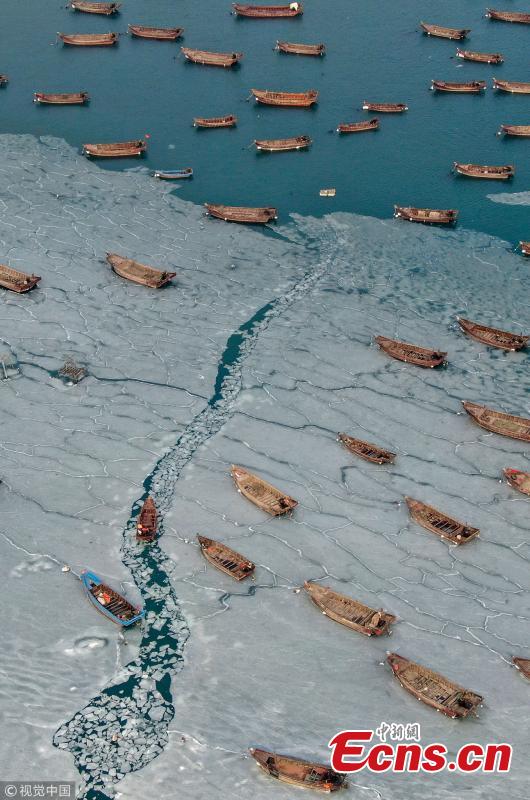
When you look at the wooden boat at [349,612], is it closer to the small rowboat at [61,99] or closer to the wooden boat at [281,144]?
the wooden boat at [281,144]

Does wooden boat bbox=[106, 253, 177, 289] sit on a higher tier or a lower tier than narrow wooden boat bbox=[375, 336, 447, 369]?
higher

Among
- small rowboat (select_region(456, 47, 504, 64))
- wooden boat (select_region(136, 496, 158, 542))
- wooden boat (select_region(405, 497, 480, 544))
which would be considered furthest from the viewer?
small rowboat (select_region(456, 47, 504, 64))

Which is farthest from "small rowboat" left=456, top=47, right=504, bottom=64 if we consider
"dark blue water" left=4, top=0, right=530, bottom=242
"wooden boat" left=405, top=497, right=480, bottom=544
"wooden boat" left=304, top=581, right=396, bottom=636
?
"wooden boat" left=304, top=581, right=396, bottom=636

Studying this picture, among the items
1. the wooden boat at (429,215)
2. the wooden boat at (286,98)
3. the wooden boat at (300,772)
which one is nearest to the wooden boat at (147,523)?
the wooden boat at (300,772)

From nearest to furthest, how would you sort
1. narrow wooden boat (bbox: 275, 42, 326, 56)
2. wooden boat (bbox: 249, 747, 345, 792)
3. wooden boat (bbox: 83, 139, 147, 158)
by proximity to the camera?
1. wooden boat (bbox: 249, 747, 345, 792)
2. wooden boat (bbox: 83, 139, 147, 158)
3. narrow wooden boat (bbox: 275, 42, 326, 56)

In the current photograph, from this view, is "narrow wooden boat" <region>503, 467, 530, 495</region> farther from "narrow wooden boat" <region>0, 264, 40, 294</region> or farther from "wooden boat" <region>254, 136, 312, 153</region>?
"wooden boat" <region>254, 136, 312, 153</region>

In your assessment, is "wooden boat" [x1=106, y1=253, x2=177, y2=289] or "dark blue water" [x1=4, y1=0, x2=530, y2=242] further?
"dark blue water" [x1=4, y1=0, x2=530, y2=242]

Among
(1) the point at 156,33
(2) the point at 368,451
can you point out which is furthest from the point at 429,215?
(1) the point at 156,33

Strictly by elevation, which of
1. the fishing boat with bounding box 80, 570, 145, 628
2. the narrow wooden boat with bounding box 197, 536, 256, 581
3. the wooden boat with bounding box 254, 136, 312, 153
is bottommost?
the fishing boat with bounding box 80, 570, 145, 628
